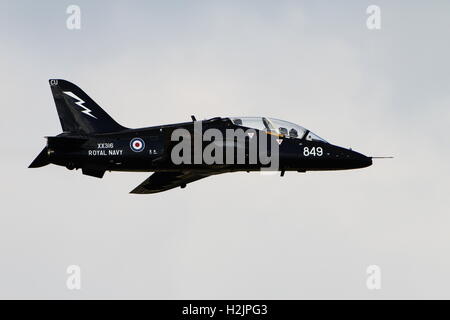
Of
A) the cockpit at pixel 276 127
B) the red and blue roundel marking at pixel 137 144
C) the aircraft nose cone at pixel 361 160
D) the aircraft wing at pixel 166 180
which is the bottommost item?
the aircraft wing at pixel 166 180

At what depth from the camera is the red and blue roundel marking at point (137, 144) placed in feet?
153

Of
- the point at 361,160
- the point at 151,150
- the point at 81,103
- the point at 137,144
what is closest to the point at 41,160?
the point at 81,103

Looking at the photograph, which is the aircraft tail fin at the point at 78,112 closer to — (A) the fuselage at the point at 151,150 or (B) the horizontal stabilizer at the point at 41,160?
(A) the fuselage at the point at 151,150

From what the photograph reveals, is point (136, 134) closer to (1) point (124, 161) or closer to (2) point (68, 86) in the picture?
(1) point (124, 161)

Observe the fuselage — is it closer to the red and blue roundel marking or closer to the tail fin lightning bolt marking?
the red and blue roundel marking

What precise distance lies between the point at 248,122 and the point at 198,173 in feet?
11.8

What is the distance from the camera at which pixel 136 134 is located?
154ft

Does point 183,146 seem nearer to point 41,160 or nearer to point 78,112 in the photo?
point 78,112

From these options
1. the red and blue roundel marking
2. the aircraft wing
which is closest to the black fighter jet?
the red and blue roundel marking

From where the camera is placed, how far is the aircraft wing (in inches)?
1951

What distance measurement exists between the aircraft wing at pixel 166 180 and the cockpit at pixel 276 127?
10.5ft

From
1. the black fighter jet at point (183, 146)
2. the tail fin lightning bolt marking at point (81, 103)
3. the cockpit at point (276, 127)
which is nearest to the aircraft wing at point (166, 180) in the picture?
the black fighter jet at point (183, 146)
